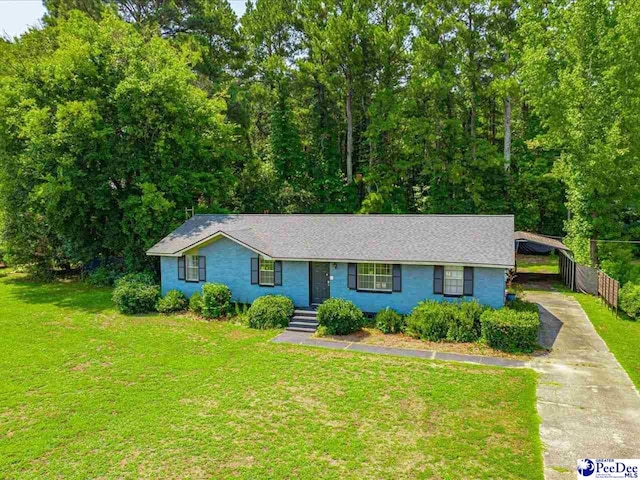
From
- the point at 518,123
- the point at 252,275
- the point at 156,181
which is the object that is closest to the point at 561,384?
the point at 252,275

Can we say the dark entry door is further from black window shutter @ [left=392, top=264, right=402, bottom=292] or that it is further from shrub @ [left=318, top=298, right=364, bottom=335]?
black window shutter @ [left=392, top=264, right=402, bottom=292]

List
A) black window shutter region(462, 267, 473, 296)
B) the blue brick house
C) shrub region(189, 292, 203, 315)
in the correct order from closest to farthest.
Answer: black window shutter region(462, 267, 473, 296) < the blue brick house < shrub region(189, 292, 203, 315)

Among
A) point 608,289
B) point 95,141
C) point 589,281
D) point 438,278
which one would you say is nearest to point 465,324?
point 438,278

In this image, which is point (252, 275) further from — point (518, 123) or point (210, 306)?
point (518, 123)

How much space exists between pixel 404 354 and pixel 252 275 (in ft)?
27.0

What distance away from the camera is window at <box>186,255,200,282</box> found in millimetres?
21438

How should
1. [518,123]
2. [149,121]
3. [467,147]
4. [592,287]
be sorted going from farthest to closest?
[518,123]
[467,147]
[149,121]
[592,287]

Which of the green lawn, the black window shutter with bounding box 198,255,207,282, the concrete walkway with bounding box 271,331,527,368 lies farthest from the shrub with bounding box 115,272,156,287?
the green lawn

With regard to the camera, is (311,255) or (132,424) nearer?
(132,424)

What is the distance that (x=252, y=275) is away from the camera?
20.3 meters

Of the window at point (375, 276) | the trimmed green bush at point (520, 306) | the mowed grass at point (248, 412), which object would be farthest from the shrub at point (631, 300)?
the window at point (375, 276)

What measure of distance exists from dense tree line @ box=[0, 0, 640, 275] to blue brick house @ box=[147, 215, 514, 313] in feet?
19.9

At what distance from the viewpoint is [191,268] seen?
21547 millimetres

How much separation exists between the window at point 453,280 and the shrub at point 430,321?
27.6 inches
